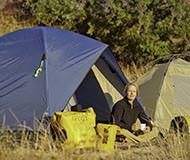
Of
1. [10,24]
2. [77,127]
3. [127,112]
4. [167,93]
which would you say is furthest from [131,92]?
[10,24]

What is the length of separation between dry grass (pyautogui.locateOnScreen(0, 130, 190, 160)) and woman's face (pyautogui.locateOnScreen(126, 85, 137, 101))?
5.59 feet

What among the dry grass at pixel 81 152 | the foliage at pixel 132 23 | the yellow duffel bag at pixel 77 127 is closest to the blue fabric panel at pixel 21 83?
the yellow duffel bag at pixel 77 127

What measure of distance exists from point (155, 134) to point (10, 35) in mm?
2814

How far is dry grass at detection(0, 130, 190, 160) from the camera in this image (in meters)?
5.12

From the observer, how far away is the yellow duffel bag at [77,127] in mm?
6352

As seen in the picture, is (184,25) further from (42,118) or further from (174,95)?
(42,118)

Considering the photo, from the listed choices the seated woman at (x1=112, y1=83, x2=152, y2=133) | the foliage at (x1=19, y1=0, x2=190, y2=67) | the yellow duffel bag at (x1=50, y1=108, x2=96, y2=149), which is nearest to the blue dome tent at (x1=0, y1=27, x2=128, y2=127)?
the seated woman at (x1=112, y1=83, x2=152, y2=133)

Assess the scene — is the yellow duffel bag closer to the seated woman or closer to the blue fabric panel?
the seated woman

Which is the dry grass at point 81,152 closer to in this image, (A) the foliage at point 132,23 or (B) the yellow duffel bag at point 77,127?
(B) the yellow duffel bag at point 77,127

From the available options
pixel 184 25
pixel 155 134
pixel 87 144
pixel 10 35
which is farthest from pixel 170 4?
pixel 87 144

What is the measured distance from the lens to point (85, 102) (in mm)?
9586

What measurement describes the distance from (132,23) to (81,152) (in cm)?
876

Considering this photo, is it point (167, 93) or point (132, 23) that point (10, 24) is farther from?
point (167, 93)

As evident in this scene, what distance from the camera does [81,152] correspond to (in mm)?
5555
